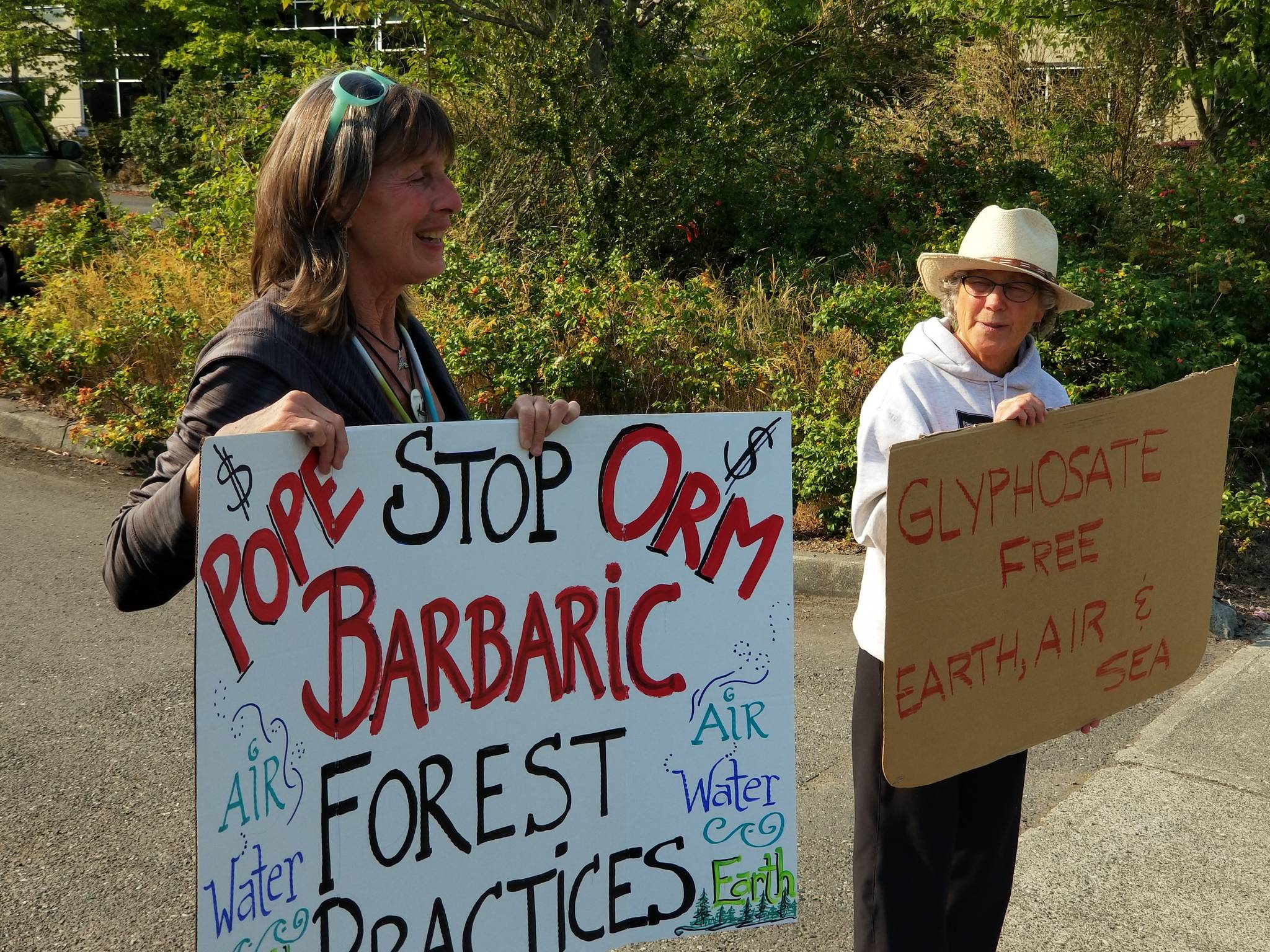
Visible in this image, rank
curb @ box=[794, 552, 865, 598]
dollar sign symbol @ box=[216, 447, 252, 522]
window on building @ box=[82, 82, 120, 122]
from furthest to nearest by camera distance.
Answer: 1. window on building @ box=[82, 82, 120, 122]
2. curb @ box=[794, 552, 865, 598]
3. dollar sign symbol @ box=[216, 447, 252, 522]

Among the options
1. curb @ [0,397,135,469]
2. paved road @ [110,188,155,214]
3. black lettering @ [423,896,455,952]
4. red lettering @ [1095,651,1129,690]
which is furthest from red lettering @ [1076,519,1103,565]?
paved road @ [110,188,155,214]

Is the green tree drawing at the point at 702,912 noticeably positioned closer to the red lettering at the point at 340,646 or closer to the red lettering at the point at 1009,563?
the red lettering at the point at 340,646

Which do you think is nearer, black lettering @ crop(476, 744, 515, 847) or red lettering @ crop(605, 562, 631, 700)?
black lettering @ crop(476, 744, 515, 847)

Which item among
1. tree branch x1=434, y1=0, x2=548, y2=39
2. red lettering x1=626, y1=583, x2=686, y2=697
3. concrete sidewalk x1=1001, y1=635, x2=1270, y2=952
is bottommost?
concrete sidewalk x1=1001, y1=635, x2=1270, y2=952

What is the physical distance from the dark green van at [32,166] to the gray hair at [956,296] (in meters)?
11.1

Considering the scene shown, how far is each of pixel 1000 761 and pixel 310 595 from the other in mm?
1572

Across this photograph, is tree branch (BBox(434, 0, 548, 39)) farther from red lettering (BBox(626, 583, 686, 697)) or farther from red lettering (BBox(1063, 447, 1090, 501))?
red lettering (BBox(626, 583, 686, 697))

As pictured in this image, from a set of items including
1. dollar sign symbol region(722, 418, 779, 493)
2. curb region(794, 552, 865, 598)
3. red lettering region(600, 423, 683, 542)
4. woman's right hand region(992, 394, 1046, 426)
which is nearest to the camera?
red lettering region(600, 423, 683, 542)

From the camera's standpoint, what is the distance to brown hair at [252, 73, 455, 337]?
6.34ft

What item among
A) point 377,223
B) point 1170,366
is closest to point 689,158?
point 1170,366

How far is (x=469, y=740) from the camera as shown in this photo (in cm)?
206

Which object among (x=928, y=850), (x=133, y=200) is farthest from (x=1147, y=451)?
(x=133, y=200)

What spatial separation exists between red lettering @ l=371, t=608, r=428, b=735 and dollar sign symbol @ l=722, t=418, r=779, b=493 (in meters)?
0.64

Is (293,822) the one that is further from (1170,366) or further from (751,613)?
(1170,366)
